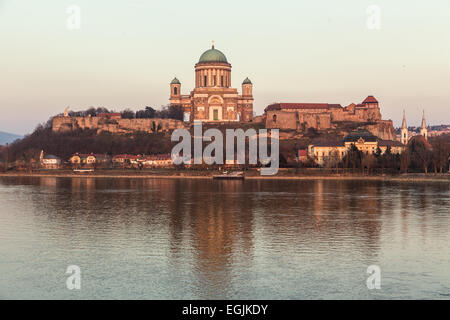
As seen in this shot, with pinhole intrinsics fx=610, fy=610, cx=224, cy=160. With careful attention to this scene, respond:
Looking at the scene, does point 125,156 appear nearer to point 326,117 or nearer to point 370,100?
point 326,117

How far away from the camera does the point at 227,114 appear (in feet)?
275

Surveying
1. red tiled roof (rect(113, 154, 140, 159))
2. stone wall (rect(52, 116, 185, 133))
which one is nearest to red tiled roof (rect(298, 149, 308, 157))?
red tiled roof (rect(113, 154, 140, 159))

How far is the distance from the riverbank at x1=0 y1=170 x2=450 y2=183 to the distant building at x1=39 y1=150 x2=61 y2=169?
4.16 metres

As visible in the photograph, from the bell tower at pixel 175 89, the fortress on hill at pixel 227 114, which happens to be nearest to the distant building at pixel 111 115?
the fortress on hill at pixel 227 114

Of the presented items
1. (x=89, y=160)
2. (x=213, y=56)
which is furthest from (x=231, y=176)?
(x=213, y=56)

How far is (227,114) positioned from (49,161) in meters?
25.2

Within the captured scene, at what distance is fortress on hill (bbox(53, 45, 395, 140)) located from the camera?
80.8 metres

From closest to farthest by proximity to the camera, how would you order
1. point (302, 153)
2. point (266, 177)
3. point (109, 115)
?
point (266, 177) → point (302, 153) → point (109, 115)

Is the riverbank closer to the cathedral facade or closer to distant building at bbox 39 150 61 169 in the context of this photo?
distant building at bbox 39 150 61 169

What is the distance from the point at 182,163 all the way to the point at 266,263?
50256 mm

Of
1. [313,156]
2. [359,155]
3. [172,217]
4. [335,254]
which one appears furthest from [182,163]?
[335,254]

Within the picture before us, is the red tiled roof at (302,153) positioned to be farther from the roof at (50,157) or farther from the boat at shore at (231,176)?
the roof at (50,157)

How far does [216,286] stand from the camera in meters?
11.8

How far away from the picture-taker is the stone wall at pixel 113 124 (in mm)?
82562
